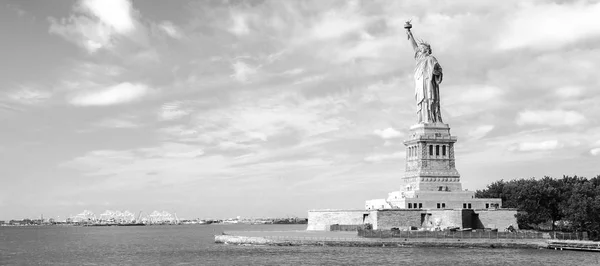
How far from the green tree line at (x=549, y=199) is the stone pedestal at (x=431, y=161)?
9.93m

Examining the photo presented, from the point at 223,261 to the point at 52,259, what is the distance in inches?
976

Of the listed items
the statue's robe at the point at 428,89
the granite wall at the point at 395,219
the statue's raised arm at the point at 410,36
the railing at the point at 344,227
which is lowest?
the railing at the point at 344,227

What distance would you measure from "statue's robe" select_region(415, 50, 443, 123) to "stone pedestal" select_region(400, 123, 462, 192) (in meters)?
1.79

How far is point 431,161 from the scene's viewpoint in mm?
98500

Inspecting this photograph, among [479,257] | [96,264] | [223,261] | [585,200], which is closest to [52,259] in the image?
[96,264]

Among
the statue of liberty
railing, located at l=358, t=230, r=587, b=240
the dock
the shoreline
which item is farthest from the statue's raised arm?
the dock

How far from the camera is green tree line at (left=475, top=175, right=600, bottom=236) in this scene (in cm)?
9331

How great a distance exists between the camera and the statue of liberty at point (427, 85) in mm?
101438

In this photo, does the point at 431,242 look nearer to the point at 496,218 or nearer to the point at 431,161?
the point at 496,218

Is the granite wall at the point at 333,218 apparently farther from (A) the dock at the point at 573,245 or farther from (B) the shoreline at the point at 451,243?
(A) the dock at the point at 573,245

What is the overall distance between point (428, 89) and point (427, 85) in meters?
0.55

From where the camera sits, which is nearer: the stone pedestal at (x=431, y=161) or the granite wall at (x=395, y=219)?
the granite wall at (x=395, y=219)

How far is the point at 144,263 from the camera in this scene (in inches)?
3063

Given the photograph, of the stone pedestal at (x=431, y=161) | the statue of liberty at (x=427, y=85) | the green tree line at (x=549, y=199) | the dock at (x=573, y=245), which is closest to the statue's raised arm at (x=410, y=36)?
the statue of liberty at (x=427, y=85)
